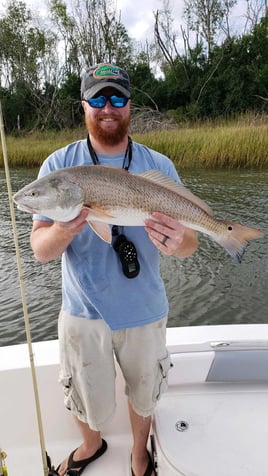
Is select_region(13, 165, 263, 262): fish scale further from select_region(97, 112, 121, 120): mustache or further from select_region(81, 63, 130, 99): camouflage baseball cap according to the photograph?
select_region(81, 63, 130, 99): camouflage baseball cap

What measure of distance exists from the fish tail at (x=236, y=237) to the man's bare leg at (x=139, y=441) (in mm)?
909

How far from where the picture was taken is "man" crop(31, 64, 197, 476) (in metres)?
1.75

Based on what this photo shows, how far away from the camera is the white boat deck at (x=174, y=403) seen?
1.94 m

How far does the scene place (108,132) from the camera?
175 cm

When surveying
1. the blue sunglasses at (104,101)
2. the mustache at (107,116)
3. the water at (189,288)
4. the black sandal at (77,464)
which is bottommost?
the water at (189,288)

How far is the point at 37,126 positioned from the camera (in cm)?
2875

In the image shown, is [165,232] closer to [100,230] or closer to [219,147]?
[100,230]

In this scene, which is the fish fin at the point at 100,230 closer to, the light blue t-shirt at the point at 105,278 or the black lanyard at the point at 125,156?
the light blue t-shirt at the point at 105,278

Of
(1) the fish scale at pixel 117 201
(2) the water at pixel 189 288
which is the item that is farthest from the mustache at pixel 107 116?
(2) the water at pixel 189 288

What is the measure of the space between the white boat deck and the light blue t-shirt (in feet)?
1.81

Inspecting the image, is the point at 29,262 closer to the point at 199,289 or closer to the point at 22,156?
the point at 199,289

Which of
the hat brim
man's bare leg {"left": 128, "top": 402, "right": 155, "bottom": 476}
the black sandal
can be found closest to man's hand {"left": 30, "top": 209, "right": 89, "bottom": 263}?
the hat brim

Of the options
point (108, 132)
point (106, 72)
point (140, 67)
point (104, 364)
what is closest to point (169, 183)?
point (108, 132)

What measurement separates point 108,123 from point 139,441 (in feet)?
5.00
